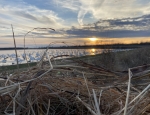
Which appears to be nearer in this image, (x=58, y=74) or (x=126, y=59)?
(x=58, y=74)

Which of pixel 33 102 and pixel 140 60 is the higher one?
pixel 33 102

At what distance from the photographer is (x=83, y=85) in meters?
1.19

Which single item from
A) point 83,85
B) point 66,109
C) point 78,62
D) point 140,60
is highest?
point 78,62

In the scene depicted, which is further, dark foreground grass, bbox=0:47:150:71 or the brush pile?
dark foreground grass, bbox=0:47:150:71

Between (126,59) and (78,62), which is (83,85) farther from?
(126,59)

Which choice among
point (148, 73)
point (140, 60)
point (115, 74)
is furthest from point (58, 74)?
point (140, 60)

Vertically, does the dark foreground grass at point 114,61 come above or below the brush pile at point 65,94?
below

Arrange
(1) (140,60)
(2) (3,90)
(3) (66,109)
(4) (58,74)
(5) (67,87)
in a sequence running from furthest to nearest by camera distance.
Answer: (1) (140,60) → (4) (58,74) → (5) (67,87) → (3) (66,109) → (2) (3,90)

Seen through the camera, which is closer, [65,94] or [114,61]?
[65,94]

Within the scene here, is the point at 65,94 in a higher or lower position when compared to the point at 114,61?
higher

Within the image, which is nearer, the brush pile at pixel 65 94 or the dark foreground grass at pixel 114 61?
the brush pile at pixel 65 94

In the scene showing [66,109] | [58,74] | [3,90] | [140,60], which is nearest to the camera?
[3,90]

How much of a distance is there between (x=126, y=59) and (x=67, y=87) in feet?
43.1

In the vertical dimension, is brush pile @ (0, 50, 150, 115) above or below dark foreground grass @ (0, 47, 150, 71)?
above
